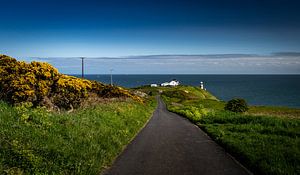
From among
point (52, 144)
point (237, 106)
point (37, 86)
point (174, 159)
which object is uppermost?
point (37, 86)

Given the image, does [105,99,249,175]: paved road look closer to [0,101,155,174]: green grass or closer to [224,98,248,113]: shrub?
[0,101,155,174]: green grass

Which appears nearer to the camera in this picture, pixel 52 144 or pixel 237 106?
pixel 52 144

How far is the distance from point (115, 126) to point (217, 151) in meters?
6.77

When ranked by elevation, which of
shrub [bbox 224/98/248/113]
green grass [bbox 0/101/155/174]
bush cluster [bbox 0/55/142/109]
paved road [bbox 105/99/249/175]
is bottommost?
shrub [bbox 224/98/248/113]

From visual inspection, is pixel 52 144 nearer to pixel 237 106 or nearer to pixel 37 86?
pixel 37 86

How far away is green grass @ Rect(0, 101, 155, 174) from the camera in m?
9.41

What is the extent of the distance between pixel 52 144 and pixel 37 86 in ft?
38.0

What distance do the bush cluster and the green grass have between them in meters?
5.84

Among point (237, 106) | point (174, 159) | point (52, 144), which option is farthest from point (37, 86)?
point (237, 106)

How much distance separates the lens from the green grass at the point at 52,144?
941 cm

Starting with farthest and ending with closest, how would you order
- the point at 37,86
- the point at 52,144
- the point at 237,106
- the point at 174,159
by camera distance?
1. the point at 237,106
2. the point at 37,86
3. the point at 174,159
4. the point at 52,144

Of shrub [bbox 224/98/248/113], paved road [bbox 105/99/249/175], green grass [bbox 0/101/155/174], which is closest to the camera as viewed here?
green grass [bbox 0/101/155/174]

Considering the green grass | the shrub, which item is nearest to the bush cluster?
the green grass

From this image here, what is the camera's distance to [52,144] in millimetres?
11305
